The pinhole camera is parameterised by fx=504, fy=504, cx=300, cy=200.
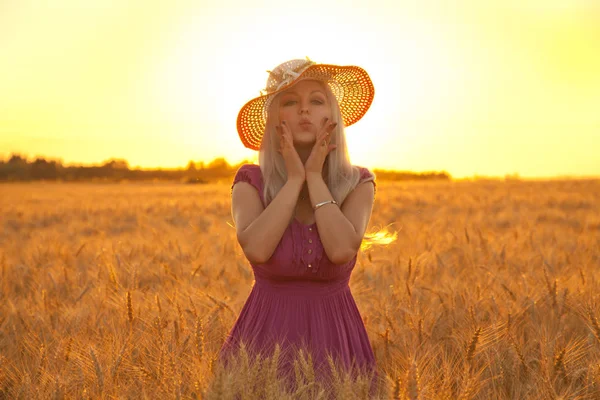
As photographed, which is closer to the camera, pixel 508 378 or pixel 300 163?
pixel 300 163

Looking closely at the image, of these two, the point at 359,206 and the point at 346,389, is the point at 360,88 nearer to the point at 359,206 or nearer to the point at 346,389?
the point at 359,206

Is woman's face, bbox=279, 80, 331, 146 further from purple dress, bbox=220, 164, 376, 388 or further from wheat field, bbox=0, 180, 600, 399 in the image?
wheat field, bbox=0, 180, 600, 399

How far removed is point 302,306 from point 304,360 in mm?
420

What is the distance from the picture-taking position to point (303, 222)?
1854 mm

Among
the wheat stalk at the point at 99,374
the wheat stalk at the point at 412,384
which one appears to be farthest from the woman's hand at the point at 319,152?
the wheat stalk at the point at 99,374

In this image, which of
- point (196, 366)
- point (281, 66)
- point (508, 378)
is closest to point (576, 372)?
point (508, 378)

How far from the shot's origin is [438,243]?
4516 millimetres

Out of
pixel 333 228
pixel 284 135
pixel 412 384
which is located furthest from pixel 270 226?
pixel 412 384

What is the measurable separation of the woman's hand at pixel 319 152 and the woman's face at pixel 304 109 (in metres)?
0.07

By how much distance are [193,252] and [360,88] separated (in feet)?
8.08

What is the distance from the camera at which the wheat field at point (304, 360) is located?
5.00ft

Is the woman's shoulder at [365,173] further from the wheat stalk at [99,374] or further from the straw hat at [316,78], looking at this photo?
the wheat stalk at [99,374]

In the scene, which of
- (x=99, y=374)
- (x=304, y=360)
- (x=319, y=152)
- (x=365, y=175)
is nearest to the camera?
(x=304, y=360)

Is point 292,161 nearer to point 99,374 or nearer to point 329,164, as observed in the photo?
point 329,164
